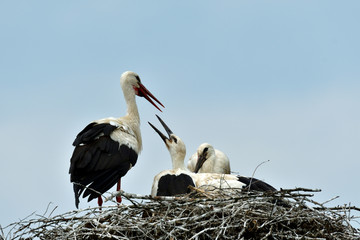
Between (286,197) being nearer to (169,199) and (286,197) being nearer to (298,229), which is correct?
(298,229)

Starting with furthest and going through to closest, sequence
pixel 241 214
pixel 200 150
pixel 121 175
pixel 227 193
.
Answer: pixel 200 150, pixel 121 175, pixel 227 193, pixel 241 214

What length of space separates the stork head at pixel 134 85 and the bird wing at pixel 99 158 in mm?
860

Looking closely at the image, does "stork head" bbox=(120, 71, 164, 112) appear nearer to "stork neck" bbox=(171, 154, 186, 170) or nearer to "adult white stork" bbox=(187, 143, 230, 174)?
"adult white stork" bbox=(187, 143, 230, 174)

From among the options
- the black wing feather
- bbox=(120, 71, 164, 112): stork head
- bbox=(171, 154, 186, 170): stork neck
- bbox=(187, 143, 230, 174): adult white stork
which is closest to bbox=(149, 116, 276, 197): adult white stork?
the black wing feather

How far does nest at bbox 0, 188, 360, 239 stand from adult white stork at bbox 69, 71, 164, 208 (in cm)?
138

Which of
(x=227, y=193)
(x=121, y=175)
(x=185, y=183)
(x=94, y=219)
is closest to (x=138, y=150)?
(x=121, y=175)

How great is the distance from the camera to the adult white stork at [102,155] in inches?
323

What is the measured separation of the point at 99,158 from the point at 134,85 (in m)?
1.49

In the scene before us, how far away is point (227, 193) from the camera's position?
724 cm

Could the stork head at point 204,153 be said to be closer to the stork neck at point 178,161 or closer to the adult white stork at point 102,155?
the stork neck at point 178,161

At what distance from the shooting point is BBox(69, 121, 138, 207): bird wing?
26.9ft

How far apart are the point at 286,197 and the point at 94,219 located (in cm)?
138

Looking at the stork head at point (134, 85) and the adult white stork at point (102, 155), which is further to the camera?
the stork head at point (134, 85)

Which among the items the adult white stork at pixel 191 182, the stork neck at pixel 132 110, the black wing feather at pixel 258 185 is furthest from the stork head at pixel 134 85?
the black wing feather at pixel 258 185
